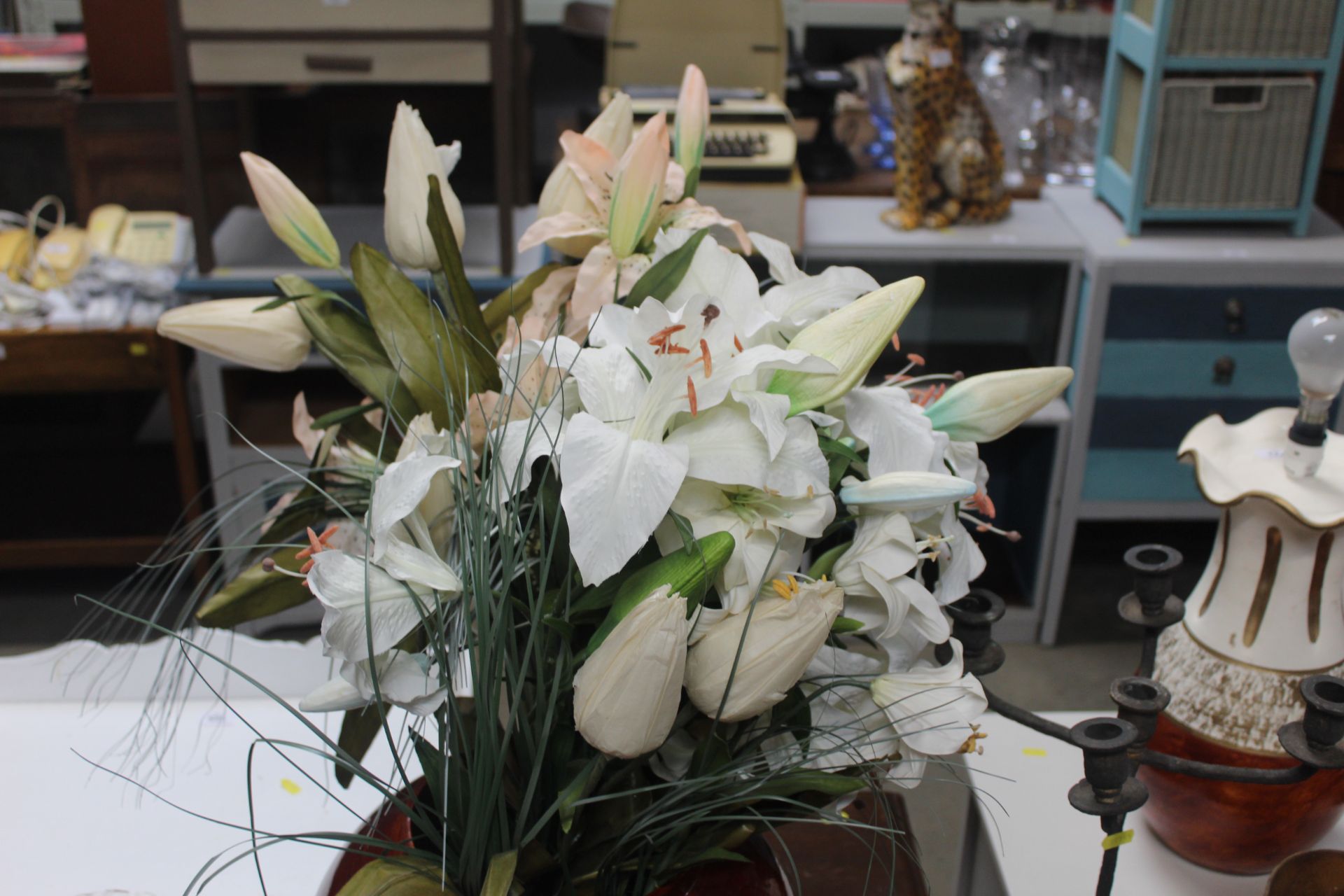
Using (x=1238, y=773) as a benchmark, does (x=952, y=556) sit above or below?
above

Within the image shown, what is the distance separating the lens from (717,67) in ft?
7.73

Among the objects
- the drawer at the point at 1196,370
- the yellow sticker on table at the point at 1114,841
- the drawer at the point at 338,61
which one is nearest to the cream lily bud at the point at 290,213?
the yellow sticker on table at the point at 1114,841

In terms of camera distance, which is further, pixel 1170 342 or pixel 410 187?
pixel 1170 342

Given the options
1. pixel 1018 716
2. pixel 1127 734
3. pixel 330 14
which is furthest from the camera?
pixel 330 14

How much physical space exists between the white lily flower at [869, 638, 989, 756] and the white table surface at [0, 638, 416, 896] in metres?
0.43

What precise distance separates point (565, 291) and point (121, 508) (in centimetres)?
217

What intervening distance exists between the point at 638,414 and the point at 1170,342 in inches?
74.3

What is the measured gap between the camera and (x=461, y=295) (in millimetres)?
712

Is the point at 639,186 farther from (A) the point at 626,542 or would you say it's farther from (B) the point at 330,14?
(B) the point at 330,14

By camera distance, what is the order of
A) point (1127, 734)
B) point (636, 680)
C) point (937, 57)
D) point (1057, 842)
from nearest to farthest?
point (636, 680) < point (1127, 734) < point (1057, 842) < point (937, 57)

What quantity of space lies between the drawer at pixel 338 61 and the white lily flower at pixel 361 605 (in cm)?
147

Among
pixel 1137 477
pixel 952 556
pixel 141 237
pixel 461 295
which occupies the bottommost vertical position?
pixel 1137 477

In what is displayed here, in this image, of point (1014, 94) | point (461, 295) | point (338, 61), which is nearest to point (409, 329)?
point (461, 295)

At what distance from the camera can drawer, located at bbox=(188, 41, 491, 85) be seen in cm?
188
